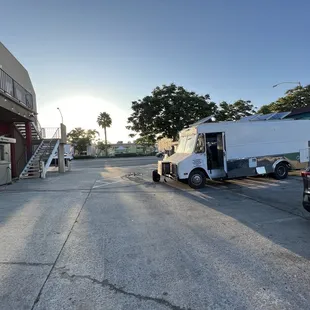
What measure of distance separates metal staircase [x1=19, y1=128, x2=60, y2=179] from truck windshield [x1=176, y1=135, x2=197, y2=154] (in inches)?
413

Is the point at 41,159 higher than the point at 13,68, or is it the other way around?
the point at 13,68

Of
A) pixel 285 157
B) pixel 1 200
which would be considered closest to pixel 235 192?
pixel 285 157

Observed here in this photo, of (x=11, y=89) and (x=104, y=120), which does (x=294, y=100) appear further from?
(x=104, y=120)

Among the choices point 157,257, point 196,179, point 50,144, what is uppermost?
point 50,144

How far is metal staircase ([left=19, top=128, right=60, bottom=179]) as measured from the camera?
17.7 meters

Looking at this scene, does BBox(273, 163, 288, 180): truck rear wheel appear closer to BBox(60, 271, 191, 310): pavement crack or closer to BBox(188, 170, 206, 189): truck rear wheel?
BBox(188, 170, 206, 189): truck rear wheel

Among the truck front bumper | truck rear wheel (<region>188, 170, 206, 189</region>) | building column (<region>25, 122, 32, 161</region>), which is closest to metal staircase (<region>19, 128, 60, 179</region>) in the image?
building column (<region>25, 122, 32, 161</region>)

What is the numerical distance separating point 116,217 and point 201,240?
2.56m

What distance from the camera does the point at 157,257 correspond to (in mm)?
3916

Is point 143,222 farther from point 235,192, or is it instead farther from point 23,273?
point 235,192

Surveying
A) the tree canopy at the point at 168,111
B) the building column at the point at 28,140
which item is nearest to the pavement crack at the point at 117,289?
the building column at the point at 28,140

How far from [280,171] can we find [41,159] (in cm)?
1620

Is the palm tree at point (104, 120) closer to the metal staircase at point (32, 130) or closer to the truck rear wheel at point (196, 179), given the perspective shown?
the metal staircase at point (32, 130)

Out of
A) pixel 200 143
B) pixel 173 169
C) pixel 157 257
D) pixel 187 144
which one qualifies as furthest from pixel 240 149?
pixel 157 257
